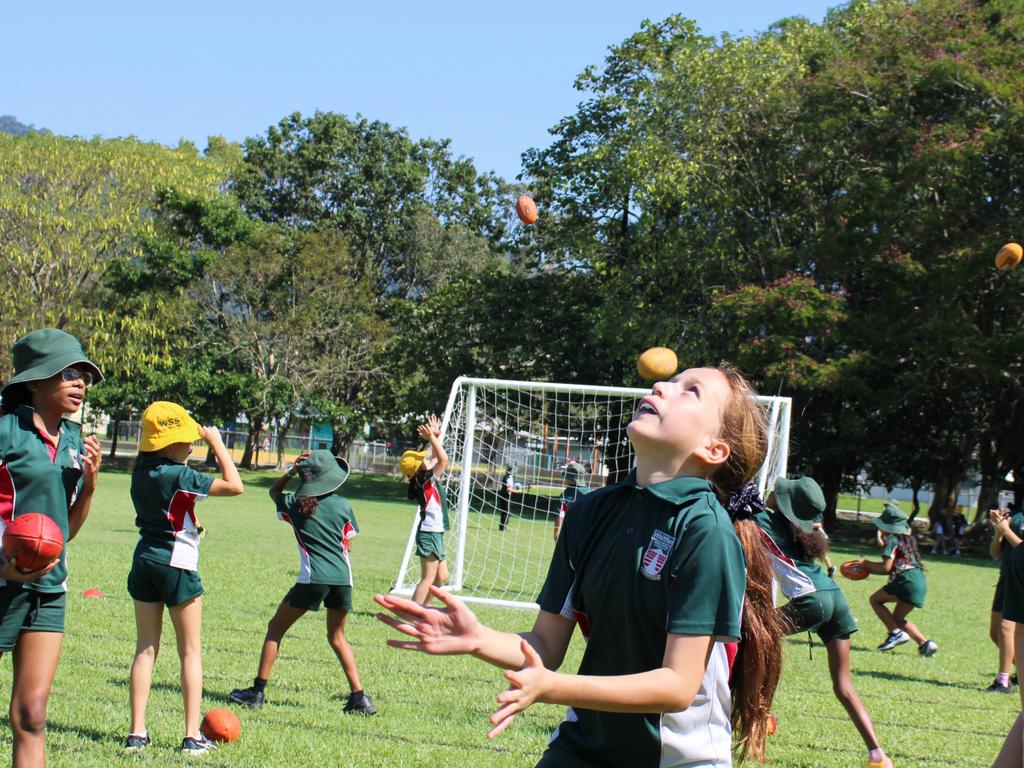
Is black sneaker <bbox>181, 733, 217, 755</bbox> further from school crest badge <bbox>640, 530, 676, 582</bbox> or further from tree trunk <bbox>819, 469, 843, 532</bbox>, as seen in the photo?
tree trunk <bbox>819, 469, 843, 532</bbox>

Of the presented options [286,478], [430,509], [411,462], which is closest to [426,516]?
[430,509]

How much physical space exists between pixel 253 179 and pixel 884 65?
33.0m

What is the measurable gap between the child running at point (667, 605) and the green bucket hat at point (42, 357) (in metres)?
2.24

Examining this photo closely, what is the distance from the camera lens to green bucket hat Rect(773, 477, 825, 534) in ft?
20.6

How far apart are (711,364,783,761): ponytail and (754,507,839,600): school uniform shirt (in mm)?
3012

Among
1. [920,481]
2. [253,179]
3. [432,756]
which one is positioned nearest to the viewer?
[432,756]

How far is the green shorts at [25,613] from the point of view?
4027 millimetres

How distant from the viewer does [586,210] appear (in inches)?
1371

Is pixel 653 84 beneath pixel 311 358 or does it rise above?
above

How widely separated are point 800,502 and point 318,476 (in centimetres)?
310

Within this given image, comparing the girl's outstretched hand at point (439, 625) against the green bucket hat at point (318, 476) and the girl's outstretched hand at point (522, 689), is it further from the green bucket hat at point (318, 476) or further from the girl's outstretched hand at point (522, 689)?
the green bucket hat at point (318, 476)

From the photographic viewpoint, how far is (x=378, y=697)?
7477 millimetres

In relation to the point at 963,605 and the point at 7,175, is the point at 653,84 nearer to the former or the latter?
the point at 963,605

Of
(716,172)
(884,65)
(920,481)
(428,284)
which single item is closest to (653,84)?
(716,172)
